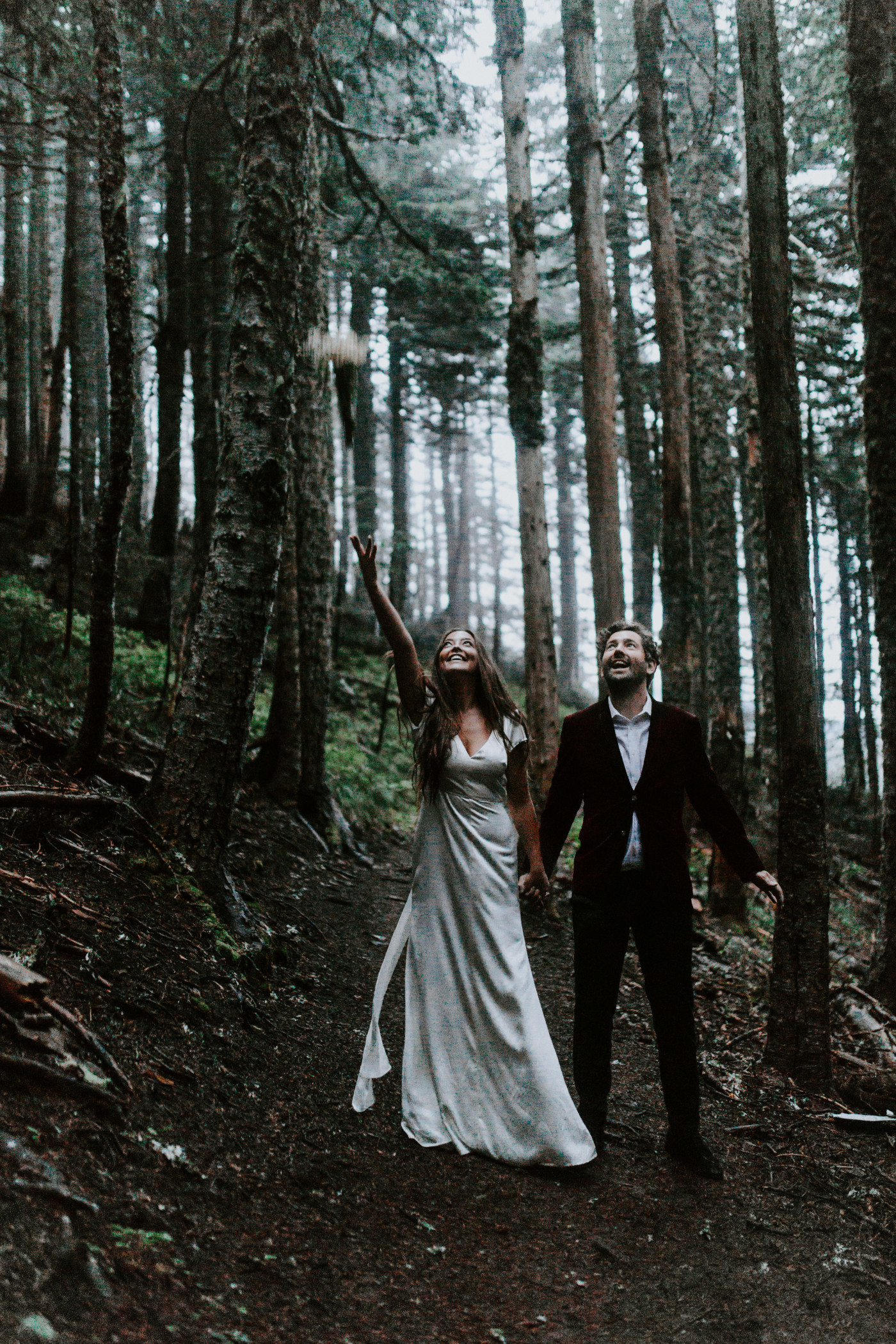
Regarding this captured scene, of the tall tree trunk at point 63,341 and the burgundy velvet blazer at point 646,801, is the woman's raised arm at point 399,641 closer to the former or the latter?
the burgundy velvet blazer at point 646,801

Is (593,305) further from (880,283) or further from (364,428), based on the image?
(364,428)

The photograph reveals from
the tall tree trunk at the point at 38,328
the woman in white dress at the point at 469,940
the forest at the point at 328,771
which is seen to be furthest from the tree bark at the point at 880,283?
the tall tree trunk at the point at 38,328

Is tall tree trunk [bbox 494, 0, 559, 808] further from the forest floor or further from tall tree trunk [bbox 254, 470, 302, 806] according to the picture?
the forest floor

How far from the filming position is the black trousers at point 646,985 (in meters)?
4.38

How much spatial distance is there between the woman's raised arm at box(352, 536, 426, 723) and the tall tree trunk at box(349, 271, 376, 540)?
17.5 meters

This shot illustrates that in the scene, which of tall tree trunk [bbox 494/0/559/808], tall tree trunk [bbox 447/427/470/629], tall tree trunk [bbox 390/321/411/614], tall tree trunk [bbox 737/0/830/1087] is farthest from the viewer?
tall tree trunk [bbox 447/427/470/629]

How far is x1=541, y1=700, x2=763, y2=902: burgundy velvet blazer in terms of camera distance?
14.5ft

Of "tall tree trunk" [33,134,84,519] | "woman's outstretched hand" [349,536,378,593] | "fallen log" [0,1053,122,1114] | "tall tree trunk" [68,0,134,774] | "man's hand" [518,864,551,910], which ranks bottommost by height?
"fallen log" [0,1053,122,1114]

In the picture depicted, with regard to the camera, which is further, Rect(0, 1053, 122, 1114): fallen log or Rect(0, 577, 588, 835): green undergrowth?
Rect(0, 577, 588, 835): green undergrowth

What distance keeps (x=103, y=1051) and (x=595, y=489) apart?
8133 mm

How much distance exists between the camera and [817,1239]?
12.5ft

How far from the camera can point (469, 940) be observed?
14.9ft

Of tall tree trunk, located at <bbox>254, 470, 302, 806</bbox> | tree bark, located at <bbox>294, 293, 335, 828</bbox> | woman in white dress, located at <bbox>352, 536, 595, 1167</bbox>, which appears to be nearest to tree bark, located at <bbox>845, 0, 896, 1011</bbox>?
woman in white dress, located at <bbox>352, 536, 595, 1167</bbox>

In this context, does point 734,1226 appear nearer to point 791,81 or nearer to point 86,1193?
point 86,1193
